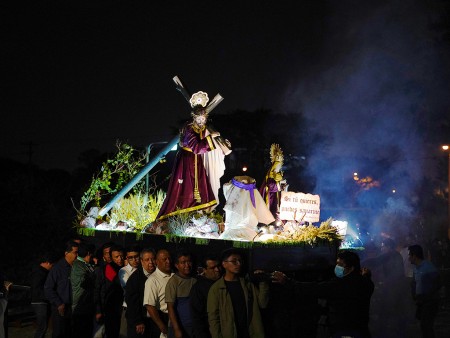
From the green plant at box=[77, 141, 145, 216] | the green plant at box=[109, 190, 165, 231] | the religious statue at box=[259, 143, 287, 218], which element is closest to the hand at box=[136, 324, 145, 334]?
the green plant at box=[109, 190, 165, 231]

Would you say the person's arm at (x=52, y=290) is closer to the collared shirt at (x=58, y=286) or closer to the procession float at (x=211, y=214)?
the collared shirt at (x=58, y=286)

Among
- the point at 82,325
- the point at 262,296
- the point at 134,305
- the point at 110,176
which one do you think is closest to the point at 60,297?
the point at 82,325

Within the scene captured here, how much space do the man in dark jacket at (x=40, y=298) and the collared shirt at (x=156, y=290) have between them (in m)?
3.07

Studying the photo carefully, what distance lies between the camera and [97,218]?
1555 centimetres

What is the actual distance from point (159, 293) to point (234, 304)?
45.2 inches

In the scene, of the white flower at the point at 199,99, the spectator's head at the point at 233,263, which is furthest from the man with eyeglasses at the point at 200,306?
the white flower at the point at 199,99

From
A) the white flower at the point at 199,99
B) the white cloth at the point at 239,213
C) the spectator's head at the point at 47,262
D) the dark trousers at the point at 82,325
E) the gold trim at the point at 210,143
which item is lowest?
the dark trousers at the point at 82,325

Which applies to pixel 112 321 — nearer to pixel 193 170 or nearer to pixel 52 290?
pixel 52 290

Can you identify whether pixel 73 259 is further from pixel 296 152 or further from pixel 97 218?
pixel 296 152

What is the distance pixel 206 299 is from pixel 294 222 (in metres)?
4.81

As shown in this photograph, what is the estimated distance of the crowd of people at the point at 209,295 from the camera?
6266 millimetres

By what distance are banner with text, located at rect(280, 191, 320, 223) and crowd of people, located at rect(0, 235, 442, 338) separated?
1091 mm

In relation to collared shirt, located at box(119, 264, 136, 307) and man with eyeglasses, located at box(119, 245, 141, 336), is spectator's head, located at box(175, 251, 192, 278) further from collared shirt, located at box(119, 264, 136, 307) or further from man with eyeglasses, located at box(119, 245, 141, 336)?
collared shirt, located at box(119, 264, 136, 307)

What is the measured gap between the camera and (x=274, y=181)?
1394 cm
